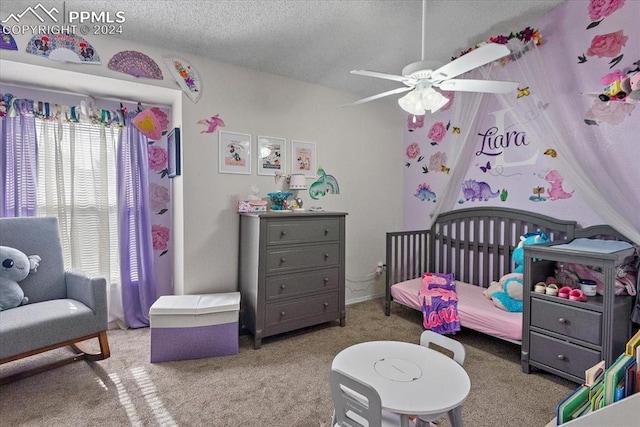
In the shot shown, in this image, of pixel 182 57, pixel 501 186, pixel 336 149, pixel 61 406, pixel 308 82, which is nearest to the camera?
pixel 61 406

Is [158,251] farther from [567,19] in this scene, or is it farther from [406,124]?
[567,19]

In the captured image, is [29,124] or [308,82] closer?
[29,124]

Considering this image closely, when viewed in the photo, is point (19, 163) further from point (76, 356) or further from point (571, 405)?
point (571, 405)

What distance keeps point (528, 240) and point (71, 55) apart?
4.09 m

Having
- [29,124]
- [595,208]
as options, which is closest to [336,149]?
[595,208]

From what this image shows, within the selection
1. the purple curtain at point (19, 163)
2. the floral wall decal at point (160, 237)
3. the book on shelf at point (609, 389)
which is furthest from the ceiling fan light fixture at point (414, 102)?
the purple curtain at point (19, 163)

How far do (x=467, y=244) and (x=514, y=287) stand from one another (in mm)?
964

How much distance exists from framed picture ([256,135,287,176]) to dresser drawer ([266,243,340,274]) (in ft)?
3.15

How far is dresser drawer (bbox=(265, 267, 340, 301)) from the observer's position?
3008mm

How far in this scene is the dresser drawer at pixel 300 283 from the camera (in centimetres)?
301

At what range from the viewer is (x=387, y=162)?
4.42 m

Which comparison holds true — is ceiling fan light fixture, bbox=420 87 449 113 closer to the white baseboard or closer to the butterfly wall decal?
the butterfly wall decal

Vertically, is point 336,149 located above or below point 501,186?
above

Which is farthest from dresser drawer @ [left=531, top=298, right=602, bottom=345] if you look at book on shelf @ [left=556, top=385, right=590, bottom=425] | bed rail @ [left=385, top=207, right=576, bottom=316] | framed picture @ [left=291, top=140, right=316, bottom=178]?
framed picture @ [left=291, top=140, right=316, bottom=178]
